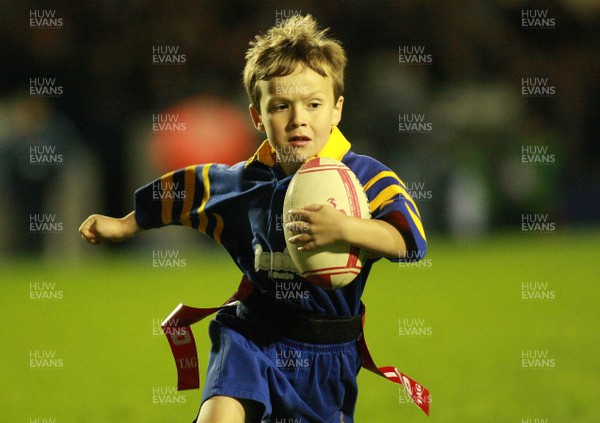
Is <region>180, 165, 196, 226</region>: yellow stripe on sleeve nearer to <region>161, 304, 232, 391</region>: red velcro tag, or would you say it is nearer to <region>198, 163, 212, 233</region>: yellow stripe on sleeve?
<region>198, 163, 212, 233</region>: yellow stripe on sleeve

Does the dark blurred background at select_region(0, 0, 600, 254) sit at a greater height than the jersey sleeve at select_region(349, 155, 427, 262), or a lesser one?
greater

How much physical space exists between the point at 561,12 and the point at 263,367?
1315cm

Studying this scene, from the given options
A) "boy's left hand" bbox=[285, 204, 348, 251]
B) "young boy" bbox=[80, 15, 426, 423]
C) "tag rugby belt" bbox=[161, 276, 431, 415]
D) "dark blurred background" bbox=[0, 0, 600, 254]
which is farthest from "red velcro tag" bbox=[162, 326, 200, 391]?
"dark blurred background" bbox=[0, 0, 600, 254]

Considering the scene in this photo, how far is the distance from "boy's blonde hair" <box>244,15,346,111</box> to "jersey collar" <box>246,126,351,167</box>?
0.15 meters

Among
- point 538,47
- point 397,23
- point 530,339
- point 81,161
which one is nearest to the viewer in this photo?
point 530,339

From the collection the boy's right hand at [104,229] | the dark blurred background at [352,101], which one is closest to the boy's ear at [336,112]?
the boy's right hand at [104,229]

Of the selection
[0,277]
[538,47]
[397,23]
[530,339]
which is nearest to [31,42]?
[0,277]

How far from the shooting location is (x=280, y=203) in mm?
3652

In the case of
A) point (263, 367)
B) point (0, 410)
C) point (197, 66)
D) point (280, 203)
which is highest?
point (197, 66)

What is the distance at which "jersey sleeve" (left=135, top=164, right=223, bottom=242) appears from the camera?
12.7 ft

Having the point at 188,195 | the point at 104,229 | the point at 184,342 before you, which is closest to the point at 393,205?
the point at 188,195

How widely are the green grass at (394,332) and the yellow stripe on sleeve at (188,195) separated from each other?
54.0 inches

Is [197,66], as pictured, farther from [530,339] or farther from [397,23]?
[530,339]

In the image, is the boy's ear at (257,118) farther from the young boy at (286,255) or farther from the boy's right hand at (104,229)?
the boy's right hand at (104,229)
